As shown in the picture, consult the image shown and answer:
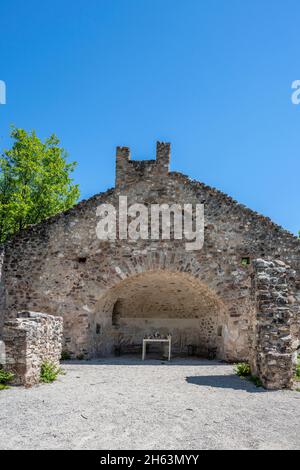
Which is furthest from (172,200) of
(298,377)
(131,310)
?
(298,377)

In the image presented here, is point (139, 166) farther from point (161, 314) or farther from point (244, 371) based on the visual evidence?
point (244, 371)

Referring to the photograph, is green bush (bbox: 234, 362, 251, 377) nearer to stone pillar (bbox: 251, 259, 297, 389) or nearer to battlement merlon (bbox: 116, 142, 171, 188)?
stone pillar (bbox: 251, 259, 297, 389)

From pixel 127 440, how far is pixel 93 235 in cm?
924

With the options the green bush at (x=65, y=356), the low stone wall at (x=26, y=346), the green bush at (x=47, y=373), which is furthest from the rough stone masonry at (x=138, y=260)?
the low stone wall at (x=26, y=346)

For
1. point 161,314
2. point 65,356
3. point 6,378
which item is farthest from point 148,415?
point 161,314

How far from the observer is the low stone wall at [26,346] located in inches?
295

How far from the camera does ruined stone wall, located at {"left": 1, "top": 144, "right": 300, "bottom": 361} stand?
1282 cm

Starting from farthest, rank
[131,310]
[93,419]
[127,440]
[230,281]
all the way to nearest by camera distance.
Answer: [131,310] < [230,281] < [93,419] < [127,440]

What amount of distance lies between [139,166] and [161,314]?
6219 mm

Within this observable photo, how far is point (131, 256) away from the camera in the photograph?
42.9 ft

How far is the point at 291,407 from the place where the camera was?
6.33 m

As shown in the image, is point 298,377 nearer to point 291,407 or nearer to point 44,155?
point 291,407

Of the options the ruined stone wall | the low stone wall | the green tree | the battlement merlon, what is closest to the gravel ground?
the low stone wall

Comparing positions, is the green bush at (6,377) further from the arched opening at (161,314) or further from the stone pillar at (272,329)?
the arched opening at (161,314)
